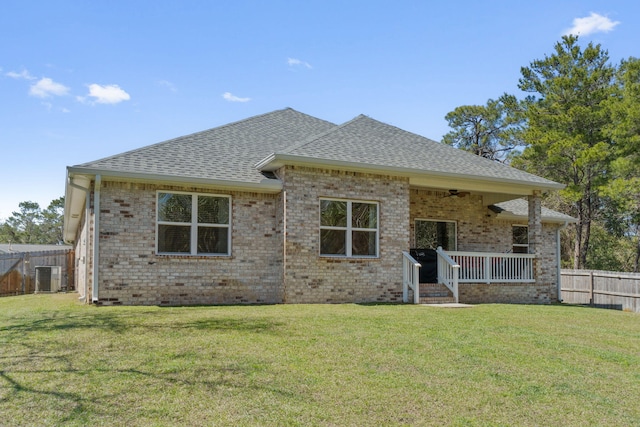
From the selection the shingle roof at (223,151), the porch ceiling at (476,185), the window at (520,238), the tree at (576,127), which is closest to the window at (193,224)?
the shingle roof at (223,151)

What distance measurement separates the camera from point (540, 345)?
7.44 metres

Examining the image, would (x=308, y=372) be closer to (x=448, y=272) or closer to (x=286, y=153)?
(x=286, y=153)

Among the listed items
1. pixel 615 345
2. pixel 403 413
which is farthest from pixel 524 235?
pixel 403 413

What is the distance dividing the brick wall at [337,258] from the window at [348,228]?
228 mm

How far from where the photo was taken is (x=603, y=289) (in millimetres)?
18531

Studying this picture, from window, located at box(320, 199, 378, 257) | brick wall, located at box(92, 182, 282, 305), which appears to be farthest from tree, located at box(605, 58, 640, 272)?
brick wall, located at box(92, 182, 282, 305)

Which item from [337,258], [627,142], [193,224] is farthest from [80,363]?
[627,142]

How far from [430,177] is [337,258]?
3400mm

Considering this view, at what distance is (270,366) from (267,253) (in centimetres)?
718

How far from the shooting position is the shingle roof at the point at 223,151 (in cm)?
1193

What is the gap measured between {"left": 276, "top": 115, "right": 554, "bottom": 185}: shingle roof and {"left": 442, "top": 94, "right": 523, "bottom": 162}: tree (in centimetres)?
2319

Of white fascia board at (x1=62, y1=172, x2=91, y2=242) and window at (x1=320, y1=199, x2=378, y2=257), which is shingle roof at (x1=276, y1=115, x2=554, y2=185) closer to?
window at (x1=320, y1=199, x2=378, y2=257)

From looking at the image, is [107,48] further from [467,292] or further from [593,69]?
[593,69]

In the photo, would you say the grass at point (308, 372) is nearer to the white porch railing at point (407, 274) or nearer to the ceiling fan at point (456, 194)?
the white porch railing at point (407, 274)
